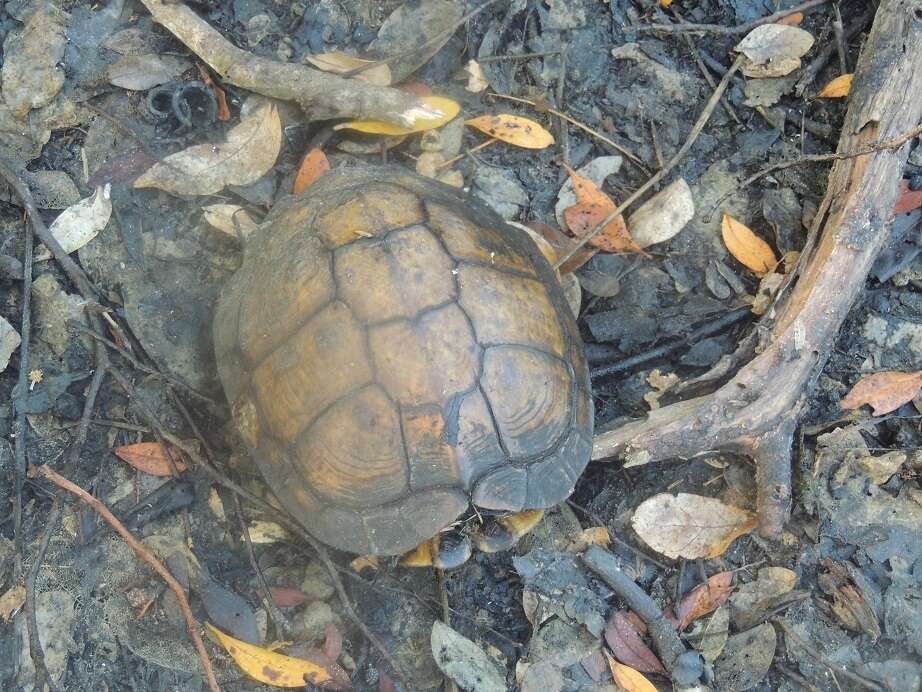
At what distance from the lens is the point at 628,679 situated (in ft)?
10.00

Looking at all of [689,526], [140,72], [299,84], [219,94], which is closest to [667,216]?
[689,526]

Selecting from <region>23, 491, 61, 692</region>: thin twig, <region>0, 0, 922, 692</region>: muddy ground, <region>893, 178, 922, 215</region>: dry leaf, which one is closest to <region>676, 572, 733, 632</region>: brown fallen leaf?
<region>0, 0, 922, 692</region>: muddy ground

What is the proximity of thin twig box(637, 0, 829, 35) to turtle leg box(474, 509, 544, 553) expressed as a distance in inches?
92.6

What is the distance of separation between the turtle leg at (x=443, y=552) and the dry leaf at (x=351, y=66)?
2004mm

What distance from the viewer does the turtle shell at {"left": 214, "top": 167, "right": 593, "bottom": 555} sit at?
2.75 m

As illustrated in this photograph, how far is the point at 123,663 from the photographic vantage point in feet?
9.68

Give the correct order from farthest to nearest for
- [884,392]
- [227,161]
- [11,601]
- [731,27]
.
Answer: [731,27]
[227,161]
[884,392]
[11,601]

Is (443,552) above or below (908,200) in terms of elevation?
below

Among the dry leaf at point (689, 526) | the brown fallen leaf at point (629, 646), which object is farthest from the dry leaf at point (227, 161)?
the brown fallen leaf at point (629, 646)

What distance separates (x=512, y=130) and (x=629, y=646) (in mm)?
2233

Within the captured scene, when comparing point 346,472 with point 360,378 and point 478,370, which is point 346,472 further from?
point 478,370

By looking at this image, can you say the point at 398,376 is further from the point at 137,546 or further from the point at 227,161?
the point at 227,161

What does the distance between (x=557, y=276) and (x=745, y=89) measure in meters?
1.36

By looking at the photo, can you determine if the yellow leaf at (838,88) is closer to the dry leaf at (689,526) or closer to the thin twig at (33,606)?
the dry leaf at (689,526)
